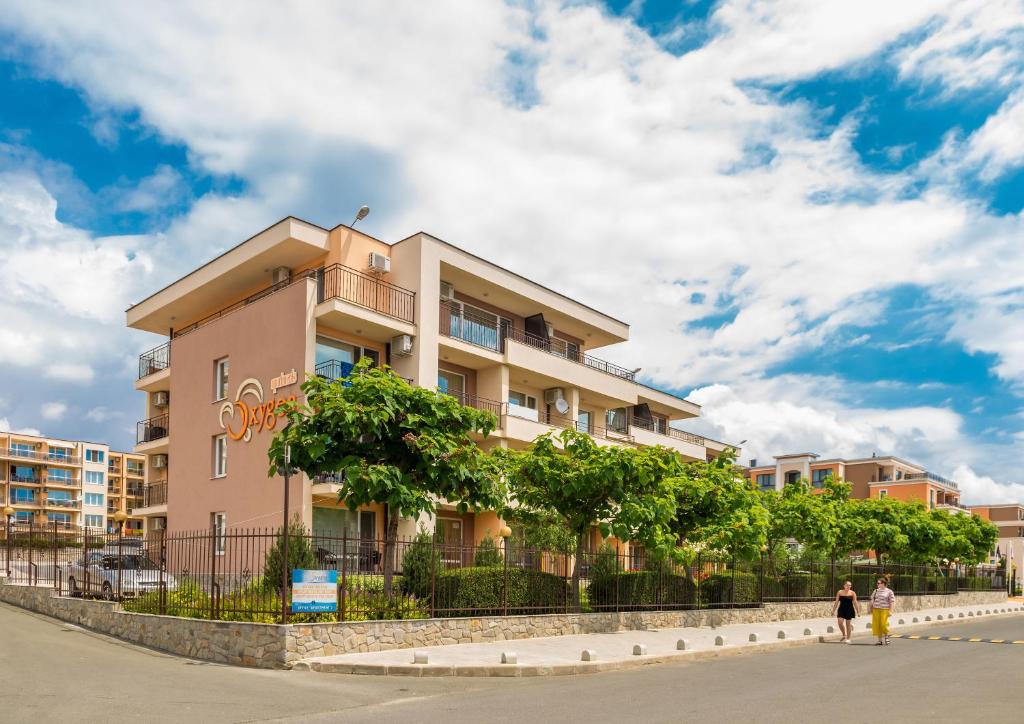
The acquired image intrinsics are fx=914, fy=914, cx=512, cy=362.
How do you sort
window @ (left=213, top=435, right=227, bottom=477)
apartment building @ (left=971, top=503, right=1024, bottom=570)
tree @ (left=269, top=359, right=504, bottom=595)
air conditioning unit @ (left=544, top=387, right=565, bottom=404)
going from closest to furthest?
tree @ (left=269, top=359, right=504, bottom=595), window @ (left=213, top=435, right=227, bottom=477), air conditioning unit @ (left=544, top=387, right=565, bottom=404), apartment building @ (left=971, top=503, right=1024, bottom=570)

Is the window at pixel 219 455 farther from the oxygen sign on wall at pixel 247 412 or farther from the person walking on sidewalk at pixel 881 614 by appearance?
the person walking on sidewalk at pixel 881 614

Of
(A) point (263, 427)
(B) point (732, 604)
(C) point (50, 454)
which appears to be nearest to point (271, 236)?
(A) point (263, 427)

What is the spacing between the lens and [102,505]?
10544 centimetres

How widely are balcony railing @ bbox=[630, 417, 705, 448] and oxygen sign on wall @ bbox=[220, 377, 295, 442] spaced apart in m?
22.4

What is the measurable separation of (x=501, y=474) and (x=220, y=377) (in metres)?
15.4

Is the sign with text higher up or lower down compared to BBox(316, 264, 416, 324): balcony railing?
lower down

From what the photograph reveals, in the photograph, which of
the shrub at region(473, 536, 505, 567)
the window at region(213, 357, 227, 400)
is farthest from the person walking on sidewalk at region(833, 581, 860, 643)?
the window at region(213, 357, 227, 400)

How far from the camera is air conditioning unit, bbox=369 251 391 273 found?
102 feet

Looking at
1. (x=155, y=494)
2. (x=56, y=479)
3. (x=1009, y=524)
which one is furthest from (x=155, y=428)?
(x=1009, y=524)

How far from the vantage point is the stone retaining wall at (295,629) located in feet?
49.8

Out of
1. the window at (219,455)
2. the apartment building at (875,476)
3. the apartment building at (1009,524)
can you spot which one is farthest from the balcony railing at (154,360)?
the apartment building at (1009,524)

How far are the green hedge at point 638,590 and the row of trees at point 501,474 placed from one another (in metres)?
1.10

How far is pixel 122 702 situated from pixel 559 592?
11.7 metres

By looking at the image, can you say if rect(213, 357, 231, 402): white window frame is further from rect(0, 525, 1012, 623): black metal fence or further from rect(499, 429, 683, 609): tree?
rect(499, 429, 683, 609): tree
